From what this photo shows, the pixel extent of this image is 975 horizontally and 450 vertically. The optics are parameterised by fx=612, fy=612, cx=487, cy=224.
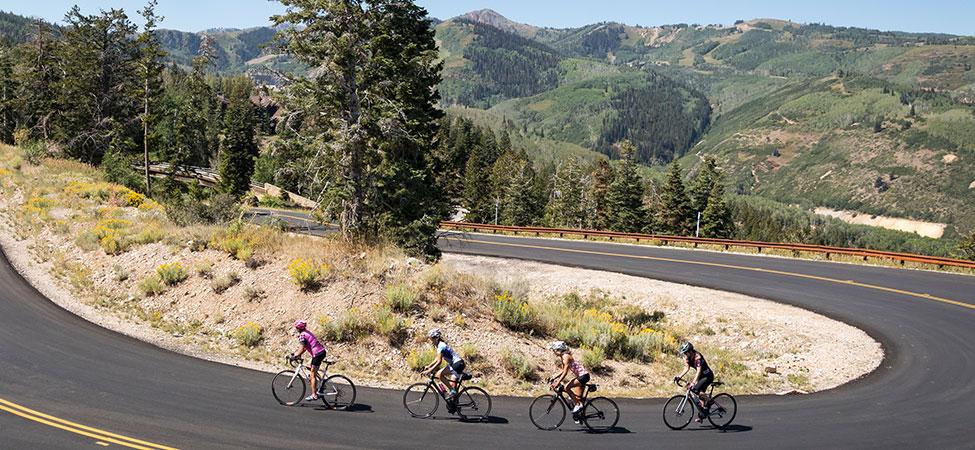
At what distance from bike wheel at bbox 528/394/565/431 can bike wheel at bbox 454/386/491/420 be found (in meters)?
0.98

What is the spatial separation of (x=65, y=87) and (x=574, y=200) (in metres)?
60.8

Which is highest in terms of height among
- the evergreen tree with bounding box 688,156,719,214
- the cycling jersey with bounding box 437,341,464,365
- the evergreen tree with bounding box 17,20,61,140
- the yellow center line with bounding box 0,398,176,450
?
the evergreen tree with bounding box 17,20,61,140

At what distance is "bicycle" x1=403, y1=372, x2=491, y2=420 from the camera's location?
12523 mm

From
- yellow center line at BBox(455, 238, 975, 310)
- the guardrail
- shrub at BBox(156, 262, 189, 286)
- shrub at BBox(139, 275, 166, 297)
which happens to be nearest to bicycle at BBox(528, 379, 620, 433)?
shrub at BBox(156, 262, 189, 286)

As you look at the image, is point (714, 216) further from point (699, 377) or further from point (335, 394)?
point (335, 394)

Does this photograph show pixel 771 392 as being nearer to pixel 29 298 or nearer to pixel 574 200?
pixel 29 298

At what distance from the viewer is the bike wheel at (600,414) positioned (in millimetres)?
12398

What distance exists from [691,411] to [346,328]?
902 centimetres

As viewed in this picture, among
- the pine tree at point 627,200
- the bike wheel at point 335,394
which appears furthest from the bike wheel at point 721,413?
the pine tree at point 627,200

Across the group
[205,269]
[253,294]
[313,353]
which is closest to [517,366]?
[313,353]

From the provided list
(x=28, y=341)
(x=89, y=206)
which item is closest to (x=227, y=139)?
(x=89, y=206)

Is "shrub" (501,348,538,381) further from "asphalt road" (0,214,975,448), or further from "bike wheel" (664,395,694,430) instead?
"bike wheel" (664,395,694,430)

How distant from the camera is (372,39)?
2258 centimetres

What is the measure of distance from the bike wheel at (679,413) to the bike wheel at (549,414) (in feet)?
7.46
